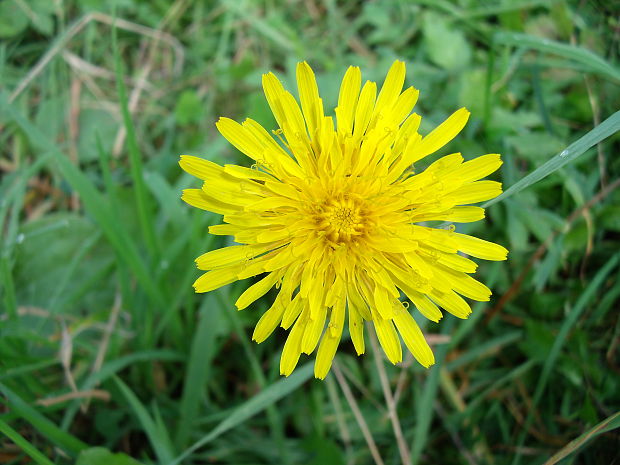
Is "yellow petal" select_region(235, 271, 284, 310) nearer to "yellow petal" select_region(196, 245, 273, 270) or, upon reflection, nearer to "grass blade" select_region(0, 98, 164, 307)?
"yellow petal" select_region(196, 245, 273, 270)

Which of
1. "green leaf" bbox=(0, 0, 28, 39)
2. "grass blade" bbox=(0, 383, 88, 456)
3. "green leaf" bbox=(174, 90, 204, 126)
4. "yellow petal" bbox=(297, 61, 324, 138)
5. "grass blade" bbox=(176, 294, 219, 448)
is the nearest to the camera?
"yellow petal" bbox=(297, 61, 324, 138)

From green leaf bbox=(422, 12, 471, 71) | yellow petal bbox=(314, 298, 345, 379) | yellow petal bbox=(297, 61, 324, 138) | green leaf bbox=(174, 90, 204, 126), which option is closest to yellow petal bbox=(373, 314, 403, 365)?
yellow petal bbox=(314, 298, 345, 379)

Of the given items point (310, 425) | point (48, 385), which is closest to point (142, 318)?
point (48, 385)

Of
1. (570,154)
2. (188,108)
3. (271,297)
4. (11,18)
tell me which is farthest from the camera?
(11,18)

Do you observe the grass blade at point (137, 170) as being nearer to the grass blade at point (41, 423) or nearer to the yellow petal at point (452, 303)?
the grass blade at point (41, 423)

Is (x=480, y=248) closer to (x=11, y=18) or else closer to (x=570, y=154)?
(x=570, y=154)

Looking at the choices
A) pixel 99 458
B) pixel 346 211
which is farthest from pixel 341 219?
pixel 99 458

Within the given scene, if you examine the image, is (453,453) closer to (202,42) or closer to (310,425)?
(310,425)

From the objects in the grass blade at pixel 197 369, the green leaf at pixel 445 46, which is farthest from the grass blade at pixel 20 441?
the green leaf at pixel 445 46
